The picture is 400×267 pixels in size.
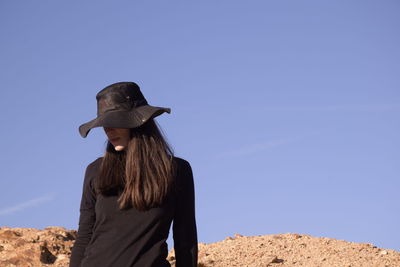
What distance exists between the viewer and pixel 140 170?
3.80m

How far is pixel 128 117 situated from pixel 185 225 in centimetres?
76

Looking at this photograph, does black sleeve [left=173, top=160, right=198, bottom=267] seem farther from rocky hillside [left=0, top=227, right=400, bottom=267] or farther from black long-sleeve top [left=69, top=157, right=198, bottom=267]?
rocky hillside [left=0, top=227, right=400, bottom=267]

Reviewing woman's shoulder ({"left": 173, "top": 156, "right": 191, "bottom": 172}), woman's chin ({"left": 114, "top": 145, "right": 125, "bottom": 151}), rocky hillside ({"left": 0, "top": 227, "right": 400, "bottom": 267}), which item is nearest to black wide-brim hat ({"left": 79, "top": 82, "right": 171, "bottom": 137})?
woman's chin ({"left": 114, "top": 145, "right": 125, "bottom": 151})

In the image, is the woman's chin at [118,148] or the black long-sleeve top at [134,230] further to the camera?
the woman's chin at [118,148]

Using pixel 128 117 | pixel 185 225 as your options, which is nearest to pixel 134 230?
pixel 185 225

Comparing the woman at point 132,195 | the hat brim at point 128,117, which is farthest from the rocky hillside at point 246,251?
the hat brim at point 128,117

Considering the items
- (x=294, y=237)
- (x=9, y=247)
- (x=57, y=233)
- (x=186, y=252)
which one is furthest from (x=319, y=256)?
(x=186, y=252)

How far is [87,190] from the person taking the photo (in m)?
4.04

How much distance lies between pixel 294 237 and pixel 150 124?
22.3ft

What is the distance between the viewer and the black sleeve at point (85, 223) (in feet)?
13.1

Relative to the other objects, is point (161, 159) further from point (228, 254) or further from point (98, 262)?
point (228, 254)

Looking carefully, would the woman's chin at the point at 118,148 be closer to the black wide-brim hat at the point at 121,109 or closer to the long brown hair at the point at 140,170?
the long brown hair at the point at 140,170

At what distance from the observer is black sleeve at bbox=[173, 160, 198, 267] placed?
13.0 feet

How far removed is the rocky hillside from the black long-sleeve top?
14.2 ft
